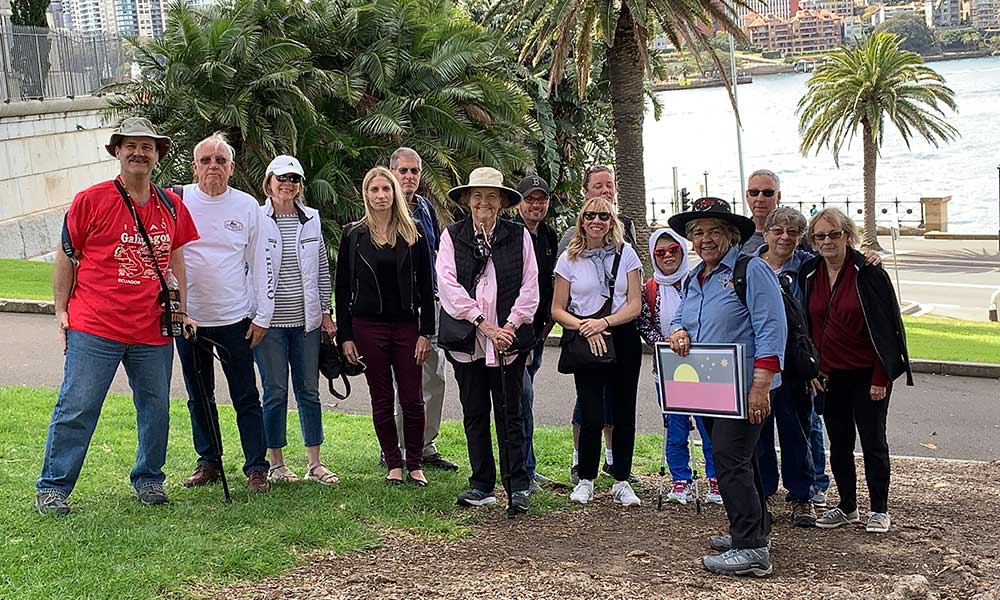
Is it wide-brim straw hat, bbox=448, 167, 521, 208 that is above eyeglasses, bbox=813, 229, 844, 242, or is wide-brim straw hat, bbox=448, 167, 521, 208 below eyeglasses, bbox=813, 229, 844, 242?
above

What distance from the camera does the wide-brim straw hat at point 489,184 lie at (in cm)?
689

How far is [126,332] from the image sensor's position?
20.1 feet

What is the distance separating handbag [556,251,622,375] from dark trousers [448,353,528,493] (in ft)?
0.98

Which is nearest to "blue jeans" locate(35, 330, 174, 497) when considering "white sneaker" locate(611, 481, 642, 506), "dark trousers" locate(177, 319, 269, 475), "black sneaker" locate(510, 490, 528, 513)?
"dark trousers" locate(177, 319, 269, 475)

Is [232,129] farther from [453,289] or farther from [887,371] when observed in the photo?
[887,371]

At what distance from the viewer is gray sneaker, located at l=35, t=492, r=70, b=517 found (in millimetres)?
6039

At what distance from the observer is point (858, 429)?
6.75 m

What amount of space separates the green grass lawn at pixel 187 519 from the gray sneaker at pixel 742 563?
1.46 metres

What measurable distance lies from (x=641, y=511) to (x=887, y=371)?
1772mm

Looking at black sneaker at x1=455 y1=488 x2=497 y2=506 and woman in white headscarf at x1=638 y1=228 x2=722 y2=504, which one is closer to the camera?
black sneaker at x1=455 y1=488 x2=497 y2=506

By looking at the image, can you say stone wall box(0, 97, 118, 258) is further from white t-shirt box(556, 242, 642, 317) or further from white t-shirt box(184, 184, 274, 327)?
white t-shirt box(556, 242, 642, 317)

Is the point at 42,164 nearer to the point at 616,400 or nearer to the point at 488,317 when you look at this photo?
the point at 488,317

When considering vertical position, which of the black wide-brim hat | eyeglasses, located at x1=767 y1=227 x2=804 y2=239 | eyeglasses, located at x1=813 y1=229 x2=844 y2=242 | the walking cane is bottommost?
the walking cane

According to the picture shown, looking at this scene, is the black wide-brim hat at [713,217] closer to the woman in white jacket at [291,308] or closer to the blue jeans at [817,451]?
the blue jeans at [817,451]
